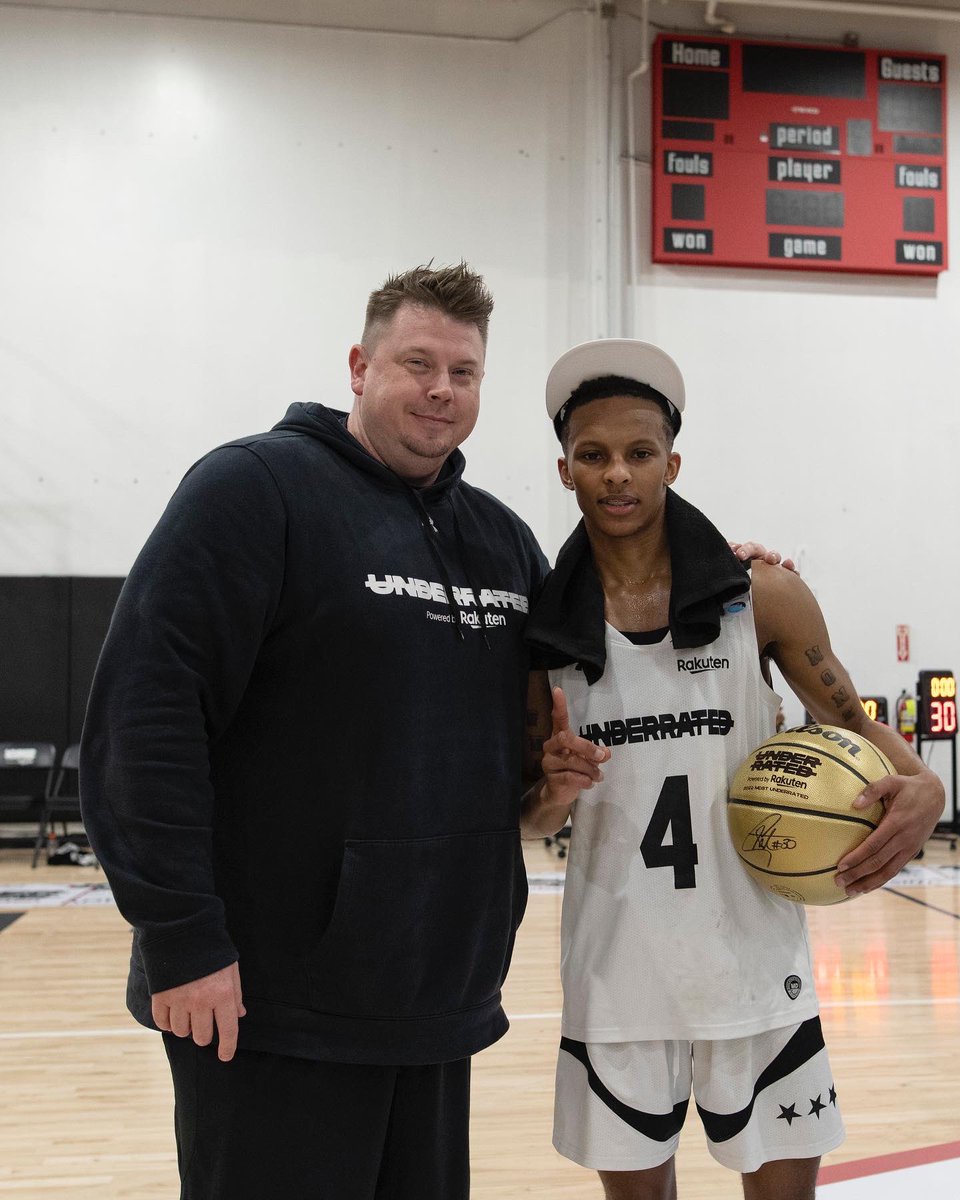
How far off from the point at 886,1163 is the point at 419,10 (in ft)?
28.8

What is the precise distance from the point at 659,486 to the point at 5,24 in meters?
8.75

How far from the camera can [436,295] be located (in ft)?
6.28

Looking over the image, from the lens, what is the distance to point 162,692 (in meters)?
1.62

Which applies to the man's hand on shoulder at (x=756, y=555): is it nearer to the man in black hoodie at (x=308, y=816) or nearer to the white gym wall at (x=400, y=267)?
the man in black hoodie at (x=308, y=816)

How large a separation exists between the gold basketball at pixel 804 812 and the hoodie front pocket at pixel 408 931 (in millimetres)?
459

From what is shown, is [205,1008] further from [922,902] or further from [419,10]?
[419,10]

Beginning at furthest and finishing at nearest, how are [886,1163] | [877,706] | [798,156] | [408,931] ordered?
[798,156]
[877,706]
[886,1163]
[408,931]

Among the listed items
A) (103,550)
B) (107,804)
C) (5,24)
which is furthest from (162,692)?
(5,24)

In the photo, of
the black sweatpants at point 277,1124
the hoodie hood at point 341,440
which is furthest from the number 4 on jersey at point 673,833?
the hoodie hood at point 341,440

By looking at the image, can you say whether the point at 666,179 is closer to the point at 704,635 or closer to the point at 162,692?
the point at 704,635

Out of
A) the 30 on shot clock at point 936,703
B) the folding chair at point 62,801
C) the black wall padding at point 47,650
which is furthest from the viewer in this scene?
the black wall padding at point 47,650

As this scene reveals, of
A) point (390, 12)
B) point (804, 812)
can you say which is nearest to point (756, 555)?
point (804, 812)

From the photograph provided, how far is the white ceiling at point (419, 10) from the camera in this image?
884cm
